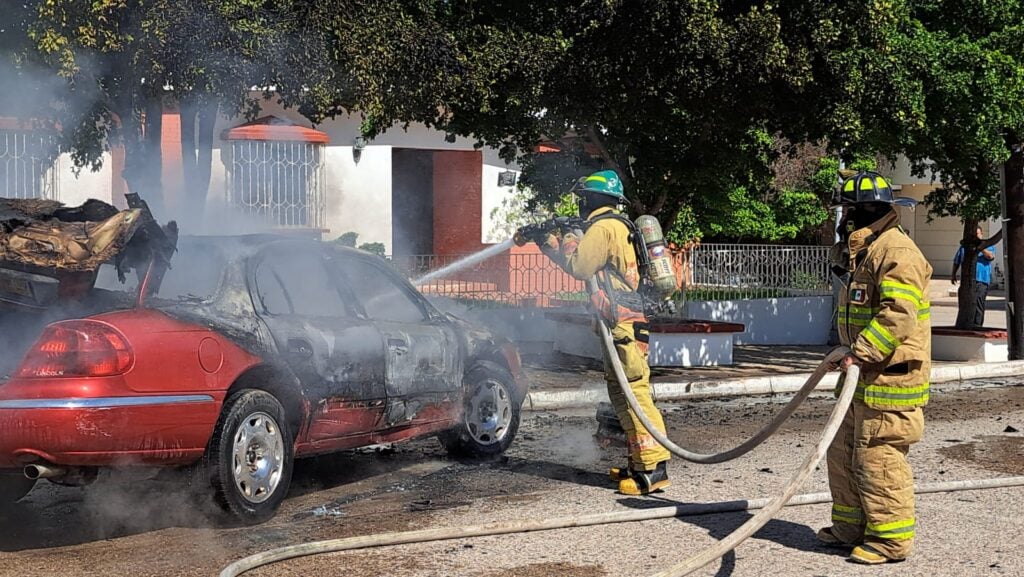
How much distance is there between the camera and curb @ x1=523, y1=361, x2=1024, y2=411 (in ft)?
36.7

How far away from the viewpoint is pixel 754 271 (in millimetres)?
17812

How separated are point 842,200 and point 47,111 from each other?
7.90 meters

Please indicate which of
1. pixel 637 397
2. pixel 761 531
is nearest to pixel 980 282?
pixel 637 397

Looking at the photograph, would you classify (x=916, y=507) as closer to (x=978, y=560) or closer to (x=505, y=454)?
(x=978, y=560)

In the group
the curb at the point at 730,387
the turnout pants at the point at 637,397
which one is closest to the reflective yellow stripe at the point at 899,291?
the turnout pants at the point at 637,397

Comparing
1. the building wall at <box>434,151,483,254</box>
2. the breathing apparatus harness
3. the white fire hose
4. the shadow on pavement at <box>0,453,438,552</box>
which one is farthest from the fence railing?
the white fire hose

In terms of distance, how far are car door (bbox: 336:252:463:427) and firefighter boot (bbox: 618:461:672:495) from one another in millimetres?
1381

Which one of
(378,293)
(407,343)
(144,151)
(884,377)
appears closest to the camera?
(884,377)

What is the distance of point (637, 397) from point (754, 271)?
37.4 feet

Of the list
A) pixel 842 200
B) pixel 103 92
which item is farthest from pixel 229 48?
pixel 842 200

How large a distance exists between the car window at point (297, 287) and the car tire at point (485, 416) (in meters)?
1.32

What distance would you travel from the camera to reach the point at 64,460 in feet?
17.6

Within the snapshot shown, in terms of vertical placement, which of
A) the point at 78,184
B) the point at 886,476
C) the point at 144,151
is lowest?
the point at 886,476

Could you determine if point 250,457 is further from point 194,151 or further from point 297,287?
point 194,151
